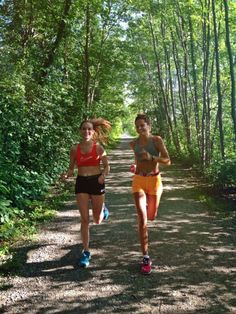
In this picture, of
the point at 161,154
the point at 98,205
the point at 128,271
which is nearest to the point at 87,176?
the point at 98,205

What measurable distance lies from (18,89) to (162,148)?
5.54 meters

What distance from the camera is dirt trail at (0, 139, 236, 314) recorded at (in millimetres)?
4461

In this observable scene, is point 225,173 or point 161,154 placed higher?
point 161,154

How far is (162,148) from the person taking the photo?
556 cm

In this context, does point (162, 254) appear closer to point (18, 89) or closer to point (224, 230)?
point (224, 230)

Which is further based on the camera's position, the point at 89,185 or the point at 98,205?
the point at 98,205

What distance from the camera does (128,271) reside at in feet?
17.9

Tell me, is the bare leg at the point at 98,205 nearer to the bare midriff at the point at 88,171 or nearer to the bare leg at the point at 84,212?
the bare leg at the point at 84,212

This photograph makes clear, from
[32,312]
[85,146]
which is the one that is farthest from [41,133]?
[32,312]

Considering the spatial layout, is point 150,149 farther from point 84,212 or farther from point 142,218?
point 84,212

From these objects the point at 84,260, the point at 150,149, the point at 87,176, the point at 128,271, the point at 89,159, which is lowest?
the point at 128,271

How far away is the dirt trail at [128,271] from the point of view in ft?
14.6

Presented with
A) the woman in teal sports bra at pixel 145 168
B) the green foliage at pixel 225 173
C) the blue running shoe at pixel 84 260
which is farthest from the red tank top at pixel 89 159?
the green foliage at pixel 225 173

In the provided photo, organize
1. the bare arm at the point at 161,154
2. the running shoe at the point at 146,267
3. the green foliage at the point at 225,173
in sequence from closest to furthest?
the running shoe at the point at 146,267
the bare arm at the point at 161,154
the green foliage at the point at 225,173
